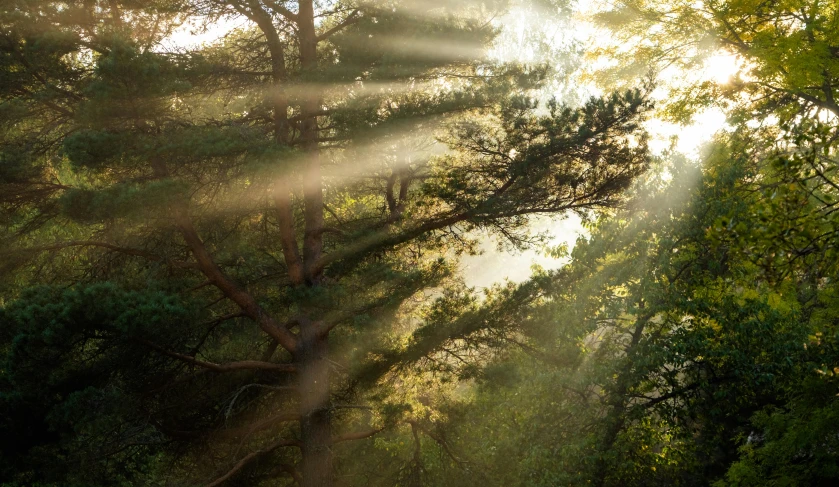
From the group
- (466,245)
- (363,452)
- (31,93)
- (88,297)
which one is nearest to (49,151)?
(31,93)

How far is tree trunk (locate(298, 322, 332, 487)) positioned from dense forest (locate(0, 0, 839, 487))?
0.03m

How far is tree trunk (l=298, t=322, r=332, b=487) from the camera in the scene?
10.7 metres

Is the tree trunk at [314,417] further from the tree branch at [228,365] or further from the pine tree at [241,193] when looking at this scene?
the tree branch at [228,365]

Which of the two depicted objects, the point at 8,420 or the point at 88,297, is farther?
the point at 8,420

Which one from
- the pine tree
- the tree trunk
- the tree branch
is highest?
the pine tree

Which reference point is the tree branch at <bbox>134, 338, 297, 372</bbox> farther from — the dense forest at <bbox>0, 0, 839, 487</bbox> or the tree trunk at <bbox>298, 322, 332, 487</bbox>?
the tree trunk at <bbox>298, 322, 332, 487</bbox>

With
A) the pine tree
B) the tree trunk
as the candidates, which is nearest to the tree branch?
the pine tree

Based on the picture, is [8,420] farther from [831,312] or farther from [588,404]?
[831,312]

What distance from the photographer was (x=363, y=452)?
14.4m

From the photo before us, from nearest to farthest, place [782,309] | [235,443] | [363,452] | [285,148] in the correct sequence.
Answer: [285,148] < [782,309] < [235,443] < [363,452]

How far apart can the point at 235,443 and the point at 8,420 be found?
3.18 m

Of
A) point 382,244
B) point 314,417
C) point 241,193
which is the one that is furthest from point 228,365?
point 382,244

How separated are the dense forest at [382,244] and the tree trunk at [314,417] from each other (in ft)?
0.11

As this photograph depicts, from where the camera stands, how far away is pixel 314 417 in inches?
422
